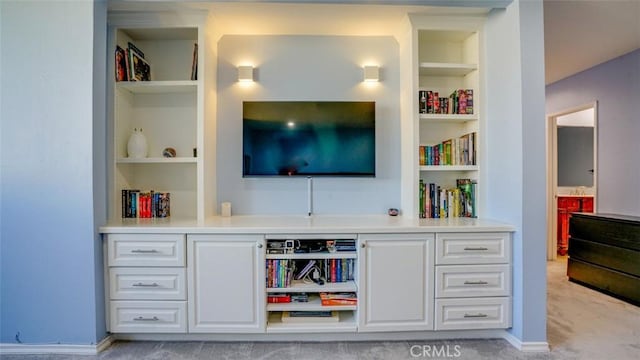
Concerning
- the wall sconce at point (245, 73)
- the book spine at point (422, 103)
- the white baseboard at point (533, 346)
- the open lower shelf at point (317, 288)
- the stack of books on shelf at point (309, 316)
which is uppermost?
the wall sconce at point (245, 73)

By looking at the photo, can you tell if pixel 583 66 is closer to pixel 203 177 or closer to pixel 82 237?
pixel 203 177

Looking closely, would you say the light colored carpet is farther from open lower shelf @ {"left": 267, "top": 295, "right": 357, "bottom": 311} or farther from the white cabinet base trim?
open lower shelf @ {"left": 267, "top": 295, "right": 357, "bottom": 311}

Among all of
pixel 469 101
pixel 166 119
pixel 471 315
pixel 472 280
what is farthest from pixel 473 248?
pixel 166 119

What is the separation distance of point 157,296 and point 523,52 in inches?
116

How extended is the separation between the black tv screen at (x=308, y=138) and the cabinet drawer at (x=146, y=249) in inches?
30.9

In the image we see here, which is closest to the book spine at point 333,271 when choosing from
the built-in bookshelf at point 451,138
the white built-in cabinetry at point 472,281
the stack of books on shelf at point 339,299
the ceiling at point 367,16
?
the stack of books on shelf at point 339,299

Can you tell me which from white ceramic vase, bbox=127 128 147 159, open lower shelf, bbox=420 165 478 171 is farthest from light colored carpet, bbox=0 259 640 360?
white ceramic vase, bbox=127 128 147 159

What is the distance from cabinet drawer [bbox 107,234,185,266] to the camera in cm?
211

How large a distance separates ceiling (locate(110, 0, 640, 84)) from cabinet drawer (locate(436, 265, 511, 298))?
185cm

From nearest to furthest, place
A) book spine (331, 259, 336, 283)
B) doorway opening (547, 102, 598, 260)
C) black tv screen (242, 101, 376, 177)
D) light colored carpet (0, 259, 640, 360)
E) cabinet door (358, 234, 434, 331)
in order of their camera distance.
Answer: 1. light colored carpet (0, 259, 640, 360)
2. cabinet door (358, 234, 434, 331)
3. book spine (331, 259, 336, 283)
4. black tv screen (242, 101, 376, 177)
5. doorway opening (547, 102, 598, 260)

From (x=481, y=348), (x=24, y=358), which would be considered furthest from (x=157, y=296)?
(x=481, y=348)

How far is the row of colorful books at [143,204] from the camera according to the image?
100 inches

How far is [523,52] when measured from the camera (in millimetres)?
2131

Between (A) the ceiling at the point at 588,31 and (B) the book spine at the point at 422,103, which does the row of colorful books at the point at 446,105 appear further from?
(A) the ceiling at the point at 588,31
